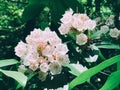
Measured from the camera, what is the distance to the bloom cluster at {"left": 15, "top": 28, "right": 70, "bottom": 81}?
1.30m

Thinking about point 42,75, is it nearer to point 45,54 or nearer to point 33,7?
point 45,54

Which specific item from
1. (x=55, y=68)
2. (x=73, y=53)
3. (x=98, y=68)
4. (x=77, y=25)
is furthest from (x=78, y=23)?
(x=98, y=68)

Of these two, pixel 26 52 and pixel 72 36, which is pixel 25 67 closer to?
pixel 26 52

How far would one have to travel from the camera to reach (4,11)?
3232mm

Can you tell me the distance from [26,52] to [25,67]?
2.6 inches

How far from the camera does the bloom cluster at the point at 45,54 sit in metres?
1.30

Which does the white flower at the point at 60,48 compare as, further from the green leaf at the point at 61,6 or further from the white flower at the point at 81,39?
the green leaf at the point at 61,6

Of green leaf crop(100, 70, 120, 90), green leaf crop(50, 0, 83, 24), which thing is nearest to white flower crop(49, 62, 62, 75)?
green leaf crop(50, 0, 83, 24)

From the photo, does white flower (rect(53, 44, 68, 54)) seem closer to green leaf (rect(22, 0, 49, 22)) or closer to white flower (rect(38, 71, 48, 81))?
white flower (rect(38, 71, 48, 81))

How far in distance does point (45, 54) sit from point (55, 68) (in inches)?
2.8

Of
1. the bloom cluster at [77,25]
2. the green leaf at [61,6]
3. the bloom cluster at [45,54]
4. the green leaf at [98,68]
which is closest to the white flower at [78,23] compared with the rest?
the bloom cluster at [77,25]

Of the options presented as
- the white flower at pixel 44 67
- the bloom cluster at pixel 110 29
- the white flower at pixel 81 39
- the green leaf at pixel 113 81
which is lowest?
the green leaf at pixel 113 81

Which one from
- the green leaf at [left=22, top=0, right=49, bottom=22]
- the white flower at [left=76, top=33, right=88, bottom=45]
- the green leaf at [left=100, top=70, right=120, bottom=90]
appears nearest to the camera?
the green leaf at [left=100, top=70, right=120, bottom=90]

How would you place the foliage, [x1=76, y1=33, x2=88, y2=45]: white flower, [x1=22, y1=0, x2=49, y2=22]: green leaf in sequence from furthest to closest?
[x1=22, y1=0, x2=49, y2=22]: green leaf < [x1=76, y1=33, x2=88, y2=45]: white flower < the foliage
